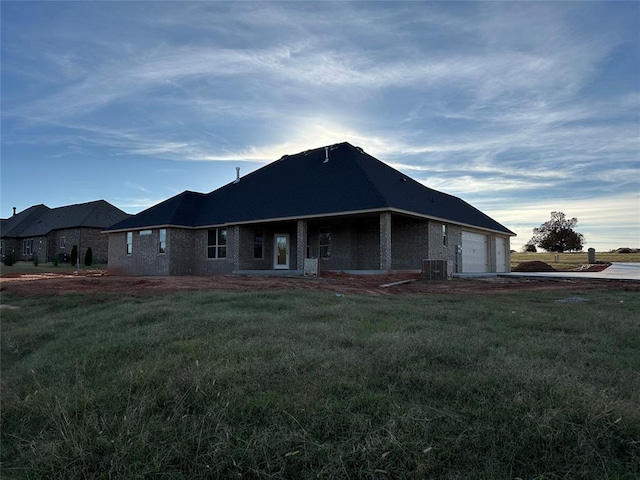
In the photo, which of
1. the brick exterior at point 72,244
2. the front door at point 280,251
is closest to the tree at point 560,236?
the front door at point 280,251

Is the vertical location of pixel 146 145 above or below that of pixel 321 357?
above

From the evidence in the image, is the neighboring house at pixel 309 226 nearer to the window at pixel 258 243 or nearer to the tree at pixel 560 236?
the window at pixel 258 243

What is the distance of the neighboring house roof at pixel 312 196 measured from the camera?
20484 millimetres

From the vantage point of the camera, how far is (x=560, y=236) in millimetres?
67062

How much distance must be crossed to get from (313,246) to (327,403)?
20.8 m

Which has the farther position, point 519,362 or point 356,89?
point 356,89

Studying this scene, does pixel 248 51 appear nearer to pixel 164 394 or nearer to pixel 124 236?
pixel 164 394

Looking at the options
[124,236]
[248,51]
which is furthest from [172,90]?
[124,236]

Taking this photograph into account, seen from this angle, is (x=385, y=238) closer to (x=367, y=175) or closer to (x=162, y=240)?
(x=367, y=175)

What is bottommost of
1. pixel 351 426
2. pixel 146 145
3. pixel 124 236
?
pixel 351 426

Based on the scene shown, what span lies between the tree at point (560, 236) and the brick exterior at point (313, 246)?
50840 mm

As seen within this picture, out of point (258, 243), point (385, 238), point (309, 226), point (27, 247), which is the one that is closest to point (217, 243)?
point (258, 243)

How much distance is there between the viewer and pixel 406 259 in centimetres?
2211

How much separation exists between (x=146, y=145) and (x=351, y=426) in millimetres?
19895
